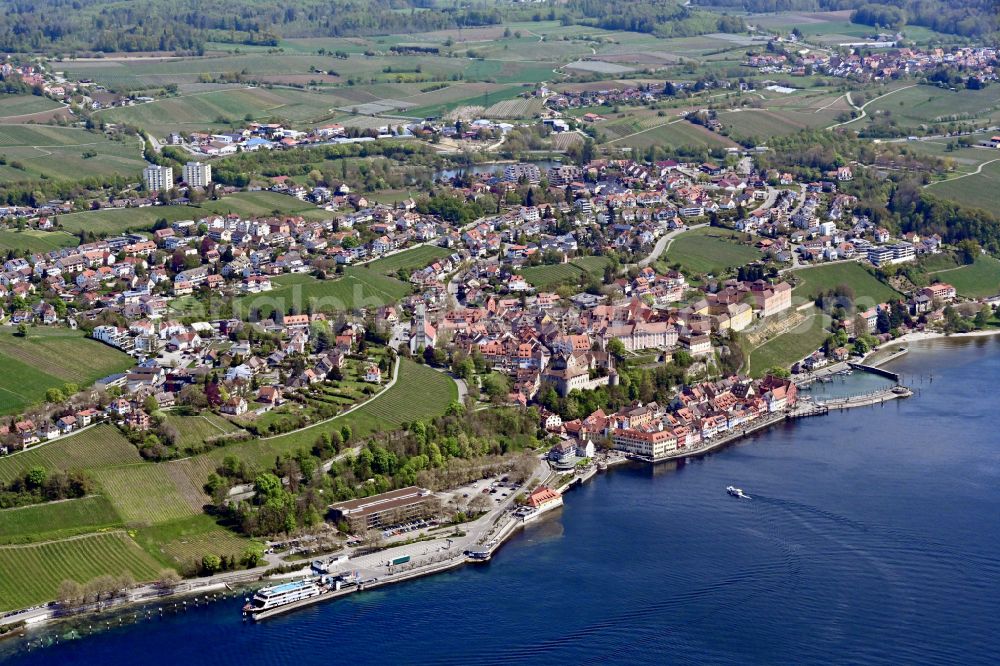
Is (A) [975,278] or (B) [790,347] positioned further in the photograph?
(A) [975,278]

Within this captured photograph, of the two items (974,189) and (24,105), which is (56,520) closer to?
(974,189)

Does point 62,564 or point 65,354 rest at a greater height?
point 65,354

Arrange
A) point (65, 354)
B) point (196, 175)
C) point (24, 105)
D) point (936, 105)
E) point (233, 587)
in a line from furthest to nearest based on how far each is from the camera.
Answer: point (936, 105)
point (24, 105)
point (196, 175)
point (65, 354)
point (233, 587)

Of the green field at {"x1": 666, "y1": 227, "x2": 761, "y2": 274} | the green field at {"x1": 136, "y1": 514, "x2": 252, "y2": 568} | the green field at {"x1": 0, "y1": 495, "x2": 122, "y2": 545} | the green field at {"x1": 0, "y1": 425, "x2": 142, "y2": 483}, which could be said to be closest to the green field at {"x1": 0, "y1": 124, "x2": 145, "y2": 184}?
the green field at {"x1": 666, "y1": 227, "x2": 761, "y2": 274}

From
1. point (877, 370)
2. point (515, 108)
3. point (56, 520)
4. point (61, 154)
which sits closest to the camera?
point (56, 520)

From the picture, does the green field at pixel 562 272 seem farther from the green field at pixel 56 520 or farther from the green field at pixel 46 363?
the green field at pixel 56 520

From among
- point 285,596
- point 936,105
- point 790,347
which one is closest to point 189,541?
point 285,596

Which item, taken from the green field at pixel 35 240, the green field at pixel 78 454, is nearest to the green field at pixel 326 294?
the green field at pixel 35 240
